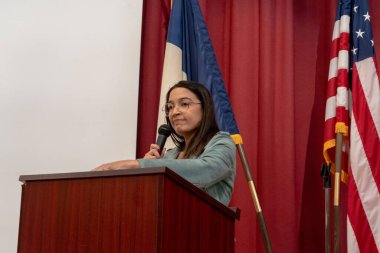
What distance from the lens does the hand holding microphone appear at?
1.93 m

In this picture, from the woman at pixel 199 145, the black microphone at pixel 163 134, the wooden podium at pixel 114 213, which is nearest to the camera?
the wooden podium at pixel 114 213

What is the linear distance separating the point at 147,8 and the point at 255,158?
116 centimetres

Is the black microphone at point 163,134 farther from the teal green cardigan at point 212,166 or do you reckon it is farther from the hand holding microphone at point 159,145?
the teal green cardigan at point 212,166

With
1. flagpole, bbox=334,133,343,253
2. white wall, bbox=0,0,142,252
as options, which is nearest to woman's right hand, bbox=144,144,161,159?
flagpole, bbox=334,133,343,253

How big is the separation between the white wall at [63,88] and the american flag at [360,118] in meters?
1.21

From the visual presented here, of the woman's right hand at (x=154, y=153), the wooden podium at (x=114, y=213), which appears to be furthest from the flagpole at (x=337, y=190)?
the wooden podium at (x=114, y=213)

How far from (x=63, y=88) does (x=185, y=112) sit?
1.58m

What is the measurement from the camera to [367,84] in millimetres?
3025

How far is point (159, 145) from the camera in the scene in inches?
79.4

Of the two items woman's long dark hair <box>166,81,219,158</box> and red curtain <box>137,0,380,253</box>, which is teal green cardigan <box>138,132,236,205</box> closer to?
woman's long dark hair <box>166,81,219,158</box>

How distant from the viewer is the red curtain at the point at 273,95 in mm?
3260

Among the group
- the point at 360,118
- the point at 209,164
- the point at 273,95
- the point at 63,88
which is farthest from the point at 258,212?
the point at 63,88

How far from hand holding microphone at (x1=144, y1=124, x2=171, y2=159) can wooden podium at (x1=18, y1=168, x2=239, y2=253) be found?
1.28ft

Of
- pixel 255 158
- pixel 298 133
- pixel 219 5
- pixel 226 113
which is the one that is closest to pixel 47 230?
pixel 226 113
